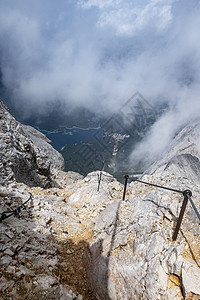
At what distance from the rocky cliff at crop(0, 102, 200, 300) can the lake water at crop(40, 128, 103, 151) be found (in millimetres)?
99717

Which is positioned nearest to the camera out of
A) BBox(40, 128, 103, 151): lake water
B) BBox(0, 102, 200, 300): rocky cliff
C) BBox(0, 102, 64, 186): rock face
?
BBox(0, 102, 200, 300): rocky cliff

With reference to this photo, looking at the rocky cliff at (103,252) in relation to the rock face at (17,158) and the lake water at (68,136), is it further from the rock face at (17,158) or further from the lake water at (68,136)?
the lake water at (68,136)

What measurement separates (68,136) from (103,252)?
125 m

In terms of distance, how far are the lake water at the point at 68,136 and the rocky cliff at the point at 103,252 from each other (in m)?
99.7

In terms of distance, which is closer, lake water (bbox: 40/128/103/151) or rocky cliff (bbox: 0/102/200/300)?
rocky cliff (bbox: 0/102/200/300)

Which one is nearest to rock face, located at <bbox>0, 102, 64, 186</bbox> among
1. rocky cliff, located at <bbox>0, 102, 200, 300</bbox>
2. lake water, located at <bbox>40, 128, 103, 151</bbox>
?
rocky cliff, located at <bbox>0, 102, 200, 300</bbox>

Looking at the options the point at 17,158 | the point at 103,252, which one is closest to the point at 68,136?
the point at 17,158

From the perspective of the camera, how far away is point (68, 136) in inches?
4931

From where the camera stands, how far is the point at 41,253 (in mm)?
3953

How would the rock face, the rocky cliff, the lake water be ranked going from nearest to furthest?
the rocky cliff → the rock face → the lake water

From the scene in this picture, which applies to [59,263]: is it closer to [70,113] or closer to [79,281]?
[79,281]

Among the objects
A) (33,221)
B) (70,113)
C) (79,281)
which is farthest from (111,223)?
(70,113)

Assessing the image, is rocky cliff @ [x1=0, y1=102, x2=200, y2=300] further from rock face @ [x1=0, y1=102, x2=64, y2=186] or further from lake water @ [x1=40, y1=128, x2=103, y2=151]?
lake water @ [x1=40, y1=128, x2=103, y2=151]

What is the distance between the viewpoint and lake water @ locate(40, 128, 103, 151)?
368 feet
